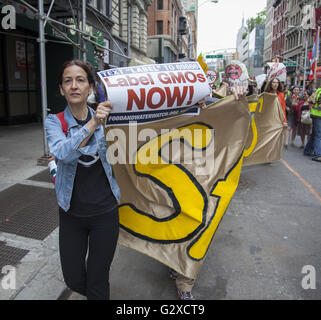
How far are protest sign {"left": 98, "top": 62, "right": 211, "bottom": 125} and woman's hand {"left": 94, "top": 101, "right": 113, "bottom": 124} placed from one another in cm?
8

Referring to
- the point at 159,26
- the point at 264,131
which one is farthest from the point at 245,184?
the point at 159,26

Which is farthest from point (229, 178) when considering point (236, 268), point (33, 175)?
point (33, 175)

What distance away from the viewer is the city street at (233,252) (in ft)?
9.59

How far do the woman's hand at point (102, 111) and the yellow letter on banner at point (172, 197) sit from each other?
2.61 feet

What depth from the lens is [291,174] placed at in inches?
277

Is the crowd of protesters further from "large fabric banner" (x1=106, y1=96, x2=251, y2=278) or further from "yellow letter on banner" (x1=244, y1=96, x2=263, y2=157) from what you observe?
"large fabric banner" (x1=106, y1=96, x2=251, y2=278)

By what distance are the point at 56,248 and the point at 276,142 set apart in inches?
218

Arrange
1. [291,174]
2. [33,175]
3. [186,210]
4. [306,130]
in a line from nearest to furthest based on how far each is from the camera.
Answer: [186,210] < [33,175] < [291,174] < [306,130]

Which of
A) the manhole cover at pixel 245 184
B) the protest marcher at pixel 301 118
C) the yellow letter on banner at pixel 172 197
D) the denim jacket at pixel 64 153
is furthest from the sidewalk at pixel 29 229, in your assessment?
the protest marcher at pixel 301 118

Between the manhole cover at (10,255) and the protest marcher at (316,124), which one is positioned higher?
the protest marcher at (316,124)

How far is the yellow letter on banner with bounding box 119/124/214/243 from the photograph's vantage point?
8.66 feet

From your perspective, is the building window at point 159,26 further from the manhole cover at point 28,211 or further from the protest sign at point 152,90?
the protest sign at point 152,90

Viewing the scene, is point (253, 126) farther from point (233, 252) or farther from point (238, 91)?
point (238, 91)
